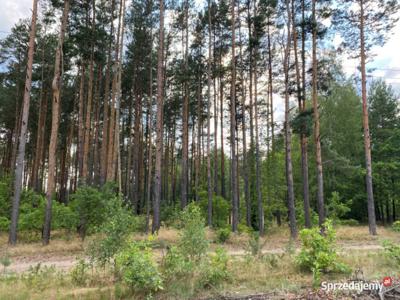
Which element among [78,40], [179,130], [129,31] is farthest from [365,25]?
[179,130]

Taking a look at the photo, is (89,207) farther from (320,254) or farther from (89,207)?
(320,254)

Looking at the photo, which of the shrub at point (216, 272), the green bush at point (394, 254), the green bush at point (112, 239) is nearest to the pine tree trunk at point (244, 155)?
the green bush at point (394, 254)

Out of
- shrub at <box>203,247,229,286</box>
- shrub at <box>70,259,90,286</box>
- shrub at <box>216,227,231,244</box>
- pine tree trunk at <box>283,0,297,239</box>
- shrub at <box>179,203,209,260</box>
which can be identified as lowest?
shrub at <box>216,227,231,244</box>

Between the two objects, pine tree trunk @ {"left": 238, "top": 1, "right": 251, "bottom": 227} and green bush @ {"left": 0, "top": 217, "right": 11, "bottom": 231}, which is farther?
pine tree trunk @ {"left": 238, "top": 1, "right": 251, "bottom": 227}

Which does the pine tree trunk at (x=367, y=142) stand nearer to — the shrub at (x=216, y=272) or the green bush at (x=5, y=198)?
the shrub at (x=216, y=272)

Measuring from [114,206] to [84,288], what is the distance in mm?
1708

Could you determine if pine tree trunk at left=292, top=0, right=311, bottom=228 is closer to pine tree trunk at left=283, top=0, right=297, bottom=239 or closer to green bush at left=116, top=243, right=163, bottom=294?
pine tree trunk at left=283, top=0, right=297, bottom=239

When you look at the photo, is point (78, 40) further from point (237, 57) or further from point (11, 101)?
point (11, 101)

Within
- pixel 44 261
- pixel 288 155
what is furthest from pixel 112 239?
pixel 288 155

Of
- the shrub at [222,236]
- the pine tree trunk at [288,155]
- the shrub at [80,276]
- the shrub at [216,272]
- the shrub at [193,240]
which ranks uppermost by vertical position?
the pine tree trunk at [288,155]

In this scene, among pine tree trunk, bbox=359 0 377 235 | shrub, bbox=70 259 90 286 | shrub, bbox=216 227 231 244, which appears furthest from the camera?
pine tree trunk, bbox=359 0 377 235

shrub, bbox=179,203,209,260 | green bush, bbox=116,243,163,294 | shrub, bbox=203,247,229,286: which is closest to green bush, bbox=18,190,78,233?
shrub, bbox=179,203,209,260

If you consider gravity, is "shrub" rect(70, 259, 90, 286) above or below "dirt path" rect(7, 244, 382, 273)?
above

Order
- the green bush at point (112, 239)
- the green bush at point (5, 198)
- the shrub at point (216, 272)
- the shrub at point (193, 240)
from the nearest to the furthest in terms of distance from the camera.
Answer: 1. the shrub at point (216, 272)
2. the green bush at point (112, 239)
3. the shrub at point (193, 240)
4. the green bush at point (5, 198)
